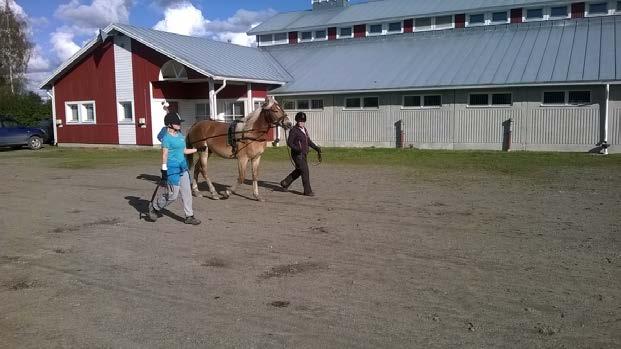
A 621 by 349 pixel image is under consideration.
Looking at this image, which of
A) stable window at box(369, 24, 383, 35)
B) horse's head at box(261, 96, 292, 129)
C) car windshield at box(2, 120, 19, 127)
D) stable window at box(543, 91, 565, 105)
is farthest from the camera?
stable window at box(369, 24, 383, 35)

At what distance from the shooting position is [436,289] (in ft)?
18.8

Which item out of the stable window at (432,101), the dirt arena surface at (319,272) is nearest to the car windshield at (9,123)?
the dirt arena surface at (319,272)

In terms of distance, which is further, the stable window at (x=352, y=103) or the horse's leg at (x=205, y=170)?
the stable window at (x=352, y=103)

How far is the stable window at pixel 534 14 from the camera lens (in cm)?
3872

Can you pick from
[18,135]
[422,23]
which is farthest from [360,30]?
[18,135]

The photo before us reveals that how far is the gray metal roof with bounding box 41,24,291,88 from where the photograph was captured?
25.2m

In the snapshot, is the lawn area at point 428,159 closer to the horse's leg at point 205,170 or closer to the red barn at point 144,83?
the red barn at point 144,83

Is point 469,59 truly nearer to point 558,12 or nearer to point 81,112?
point 558,12

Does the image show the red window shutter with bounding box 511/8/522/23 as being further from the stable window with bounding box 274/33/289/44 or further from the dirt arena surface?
the dirt arena surface

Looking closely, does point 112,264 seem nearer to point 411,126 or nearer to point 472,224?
point 472,224

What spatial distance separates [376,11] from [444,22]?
18.6 ft

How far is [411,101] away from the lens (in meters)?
25.9

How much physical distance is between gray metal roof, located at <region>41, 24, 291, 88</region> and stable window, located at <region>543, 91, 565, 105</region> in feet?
40.3

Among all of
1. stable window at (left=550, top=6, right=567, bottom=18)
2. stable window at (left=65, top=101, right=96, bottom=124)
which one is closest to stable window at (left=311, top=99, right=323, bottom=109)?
stable window at (left=65, top=101, right=96, bottom=124)
